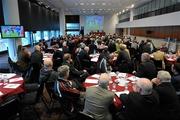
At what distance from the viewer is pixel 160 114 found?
99.3 inches

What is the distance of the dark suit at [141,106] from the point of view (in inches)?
89.7

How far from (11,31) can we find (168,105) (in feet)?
23.9

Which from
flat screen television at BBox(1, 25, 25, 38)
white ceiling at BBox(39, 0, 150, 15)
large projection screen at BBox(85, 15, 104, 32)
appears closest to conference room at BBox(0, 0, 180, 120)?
flat screen television at BBox(1, 25, 25, 38)

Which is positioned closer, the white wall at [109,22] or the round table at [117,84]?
the round table at [117,84]

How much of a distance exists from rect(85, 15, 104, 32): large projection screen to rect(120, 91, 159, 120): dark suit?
25.8 meters

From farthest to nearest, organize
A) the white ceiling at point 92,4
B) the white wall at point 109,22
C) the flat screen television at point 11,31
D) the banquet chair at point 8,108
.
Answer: the white wall at point 109,22 → the white ceiling at point 92,4 → the flat screen television at point 11,31 → the banquet chair at point 8,108

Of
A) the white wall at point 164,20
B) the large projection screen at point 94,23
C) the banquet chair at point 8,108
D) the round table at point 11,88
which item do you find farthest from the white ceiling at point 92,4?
the banquet chair at point 8,108

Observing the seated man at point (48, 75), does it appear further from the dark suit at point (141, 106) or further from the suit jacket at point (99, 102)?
the dark suit at point (141, 106)

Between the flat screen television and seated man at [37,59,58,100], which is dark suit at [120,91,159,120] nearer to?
seated man at [37,59,58,100]

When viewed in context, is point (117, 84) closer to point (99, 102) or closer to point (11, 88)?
point (99, 102)

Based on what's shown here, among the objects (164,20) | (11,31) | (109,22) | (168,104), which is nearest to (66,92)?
(168,104)

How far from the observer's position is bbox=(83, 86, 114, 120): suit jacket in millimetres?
2468

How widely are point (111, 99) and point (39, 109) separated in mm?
2404

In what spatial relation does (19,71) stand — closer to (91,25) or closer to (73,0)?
(73,0)
